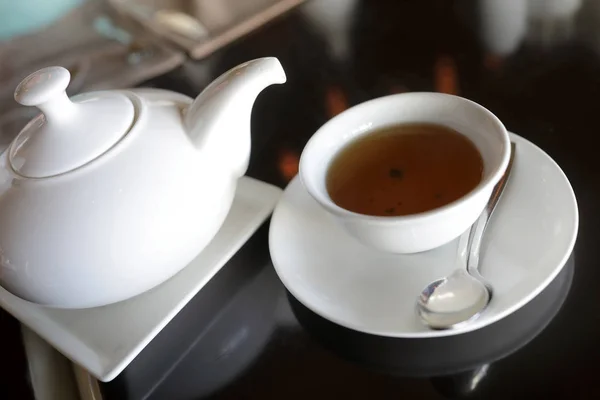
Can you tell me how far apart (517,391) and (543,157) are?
0.84 ft

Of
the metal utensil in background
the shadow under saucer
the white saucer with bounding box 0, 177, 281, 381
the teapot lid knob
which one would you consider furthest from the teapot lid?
the metal utensil in background

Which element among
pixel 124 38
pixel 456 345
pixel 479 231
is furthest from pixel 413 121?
pixel 124 38

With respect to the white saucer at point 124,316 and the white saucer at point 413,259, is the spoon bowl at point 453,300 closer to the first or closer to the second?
the white saucer at point 413,259

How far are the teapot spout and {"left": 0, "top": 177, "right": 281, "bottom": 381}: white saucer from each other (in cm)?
10

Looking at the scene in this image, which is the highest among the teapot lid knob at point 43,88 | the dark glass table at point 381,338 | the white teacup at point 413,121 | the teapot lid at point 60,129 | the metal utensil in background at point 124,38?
the teapot lid knob at point 43,88

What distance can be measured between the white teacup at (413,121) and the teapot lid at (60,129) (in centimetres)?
19

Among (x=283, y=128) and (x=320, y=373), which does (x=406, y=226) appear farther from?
(x=283, y=128)

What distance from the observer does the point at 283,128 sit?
88 cm

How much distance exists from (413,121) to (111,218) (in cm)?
33

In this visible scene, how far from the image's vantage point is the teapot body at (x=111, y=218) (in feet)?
1.82

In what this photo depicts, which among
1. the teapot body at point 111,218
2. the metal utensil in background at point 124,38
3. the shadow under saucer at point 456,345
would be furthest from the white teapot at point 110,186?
the metal utensil in background at point 124,38

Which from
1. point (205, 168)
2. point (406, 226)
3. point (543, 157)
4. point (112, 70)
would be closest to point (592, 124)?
point (543, 157)

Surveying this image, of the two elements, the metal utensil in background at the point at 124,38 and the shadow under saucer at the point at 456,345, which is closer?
the shadow under saucer at the point at 456,345

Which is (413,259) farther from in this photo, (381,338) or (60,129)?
(60,129)
